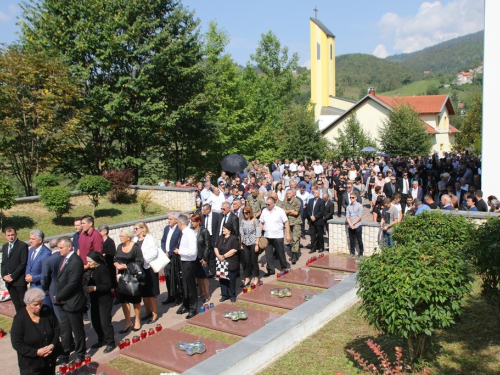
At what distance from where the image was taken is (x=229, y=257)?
8.83 metres

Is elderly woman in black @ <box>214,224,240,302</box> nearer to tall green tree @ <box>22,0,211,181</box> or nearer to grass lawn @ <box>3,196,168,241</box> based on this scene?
grass lawn @ <box>3,196,168,241</box>

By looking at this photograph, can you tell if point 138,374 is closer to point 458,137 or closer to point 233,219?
point 233,219

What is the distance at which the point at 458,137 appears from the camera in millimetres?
52281

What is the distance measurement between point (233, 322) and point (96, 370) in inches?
89.4

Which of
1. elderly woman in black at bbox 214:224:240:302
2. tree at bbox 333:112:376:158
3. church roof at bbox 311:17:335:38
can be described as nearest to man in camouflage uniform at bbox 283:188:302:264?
elderly woman in black at bbox 214:224:240:302

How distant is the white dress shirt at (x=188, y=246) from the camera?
321 inches

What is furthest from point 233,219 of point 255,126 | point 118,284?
point 255,126

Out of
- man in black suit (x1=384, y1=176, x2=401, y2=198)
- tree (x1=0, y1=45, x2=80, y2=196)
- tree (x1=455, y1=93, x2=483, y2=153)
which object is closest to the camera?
tree (x1=0, y1=45, x2=80, y2=196)

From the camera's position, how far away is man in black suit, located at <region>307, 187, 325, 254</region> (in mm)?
11898

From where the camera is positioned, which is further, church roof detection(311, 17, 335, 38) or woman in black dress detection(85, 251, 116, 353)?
church roof detection(311, 17, 335, 38)

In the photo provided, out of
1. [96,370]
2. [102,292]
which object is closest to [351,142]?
[102,292]

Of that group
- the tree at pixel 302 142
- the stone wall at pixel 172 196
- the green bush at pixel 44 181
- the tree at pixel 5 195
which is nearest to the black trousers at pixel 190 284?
the tree at pixel 5 195

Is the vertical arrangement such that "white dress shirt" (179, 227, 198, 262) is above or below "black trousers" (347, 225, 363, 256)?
above

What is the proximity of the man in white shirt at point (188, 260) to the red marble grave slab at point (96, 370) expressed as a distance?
2.07 metres
